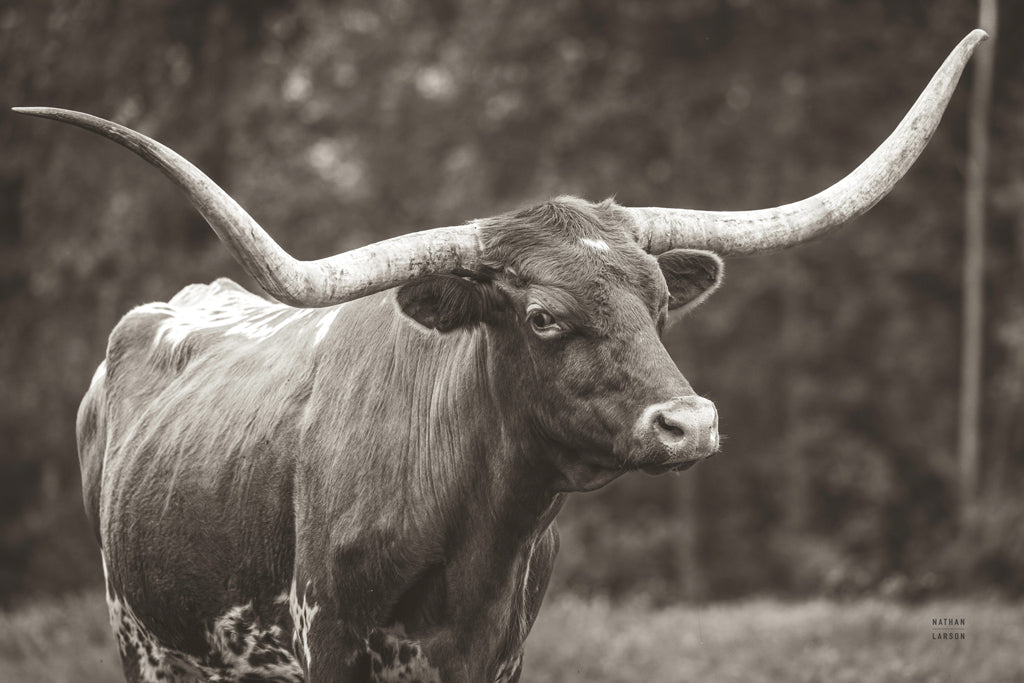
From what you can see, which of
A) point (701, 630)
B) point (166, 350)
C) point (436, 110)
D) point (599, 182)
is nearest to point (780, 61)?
point (599, 182)

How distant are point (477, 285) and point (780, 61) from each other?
17.6 m

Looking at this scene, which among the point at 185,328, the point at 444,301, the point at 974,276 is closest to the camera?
the point at 444,301

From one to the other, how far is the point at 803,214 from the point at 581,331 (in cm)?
112

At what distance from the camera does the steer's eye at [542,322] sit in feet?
11.7

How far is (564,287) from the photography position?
356 cm

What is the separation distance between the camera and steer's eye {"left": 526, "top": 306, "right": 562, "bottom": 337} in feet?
11.7

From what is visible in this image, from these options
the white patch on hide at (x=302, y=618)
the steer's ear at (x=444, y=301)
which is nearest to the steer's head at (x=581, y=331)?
the steer's ear at (x=444, y=301)

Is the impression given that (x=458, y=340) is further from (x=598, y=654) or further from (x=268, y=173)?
(x=268, y=173)

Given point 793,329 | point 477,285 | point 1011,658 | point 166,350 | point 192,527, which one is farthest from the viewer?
point 793,329

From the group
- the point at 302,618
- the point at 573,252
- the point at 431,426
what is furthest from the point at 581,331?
the point at 302,618

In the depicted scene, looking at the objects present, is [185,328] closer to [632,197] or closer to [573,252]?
[573,252]

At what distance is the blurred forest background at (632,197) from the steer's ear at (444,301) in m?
13.6

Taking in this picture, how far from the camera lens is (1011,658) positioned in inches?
284

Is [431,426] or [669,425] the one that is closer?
[669,425]
